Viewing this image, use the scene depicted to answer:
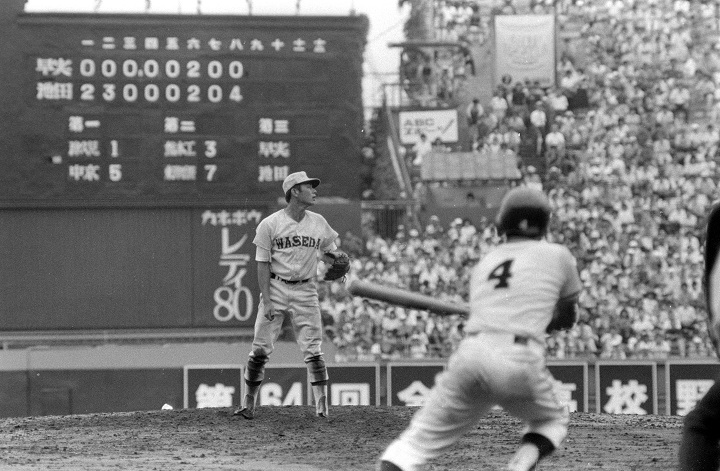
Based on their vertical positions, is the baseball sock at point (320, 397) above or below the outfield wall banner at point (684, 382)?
above

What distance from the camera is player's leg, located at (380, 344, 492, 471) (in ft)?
→ 16.4

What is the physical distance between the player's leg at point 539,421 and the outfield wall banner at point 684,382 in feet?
38.9

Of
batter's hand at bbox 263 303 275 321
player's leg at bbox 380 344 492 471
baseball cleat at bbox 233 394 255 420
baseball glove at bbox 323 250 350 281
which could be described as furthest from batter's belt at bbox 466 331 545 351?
baseball cleat at bbox 233 394 255 420

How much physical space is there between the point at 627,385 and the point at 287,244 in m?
8.71

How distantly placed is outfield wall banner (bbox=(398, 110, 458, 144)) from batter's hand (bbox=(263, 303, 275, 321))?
46.3 feet

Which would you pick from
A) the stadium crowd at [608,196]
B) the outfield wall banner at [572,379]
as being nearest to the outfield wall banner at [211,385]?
the stadium crowd at [608,196]

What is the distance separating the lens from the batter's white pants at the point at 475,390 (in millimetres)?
4957

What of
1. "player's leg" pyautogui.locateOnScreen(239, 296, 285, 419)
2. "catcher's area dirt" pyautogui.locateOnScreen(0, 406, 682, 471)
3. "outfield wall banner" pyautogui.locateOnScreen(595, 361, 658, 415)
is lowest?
"outfield wall banner" pyautogui.locateOnScreen(595, 361, 658, 415)

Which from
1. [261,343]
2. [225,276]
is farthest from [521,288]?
[225,276]

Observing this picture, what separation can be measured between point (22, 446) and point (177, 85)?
8.00 m

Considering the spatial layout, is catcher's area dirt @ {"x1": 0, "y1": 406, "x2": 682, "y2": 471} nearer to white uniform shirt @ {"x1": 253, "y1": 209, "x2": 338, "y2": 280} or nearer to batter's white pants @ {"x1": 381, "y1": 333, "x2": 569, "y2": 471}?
white uniform shirt @ {"x1": 253, "y1": 209, "x2": 338, "y2": 280}

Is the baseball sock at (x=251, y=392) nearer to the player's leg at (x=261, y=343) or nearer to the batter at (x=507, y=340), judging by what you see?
the player's leg at (x=261, y=343)

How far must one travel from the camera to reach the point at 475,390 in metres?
5.01

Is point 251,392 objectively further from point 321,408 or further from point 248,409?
point 321,408
